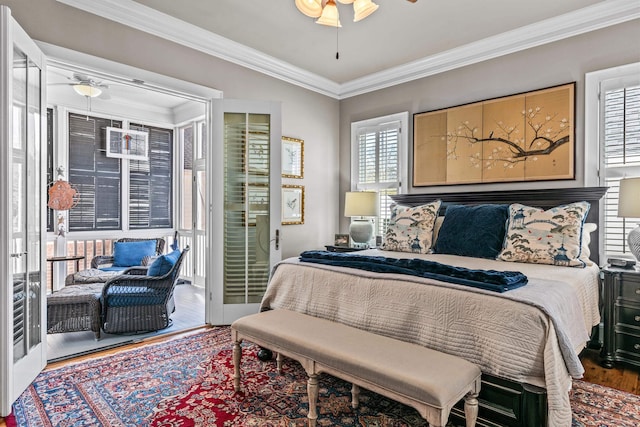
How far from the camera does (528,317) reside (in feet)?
5.83

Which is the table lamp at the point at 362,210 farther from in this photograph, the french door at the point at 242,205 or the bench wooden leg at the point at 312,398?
the bench wooden leg at the point at 312,398

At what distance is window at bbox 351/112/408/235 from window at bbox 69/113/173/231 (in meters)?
3.26

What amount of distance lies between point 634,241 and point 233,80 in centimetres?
390

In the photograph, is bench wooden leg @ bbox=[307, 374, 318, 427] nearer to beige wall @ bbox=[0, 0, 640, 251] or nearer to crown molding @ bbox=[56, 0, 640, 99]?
beige wall @ bbox=[0, 0, 640, 251]

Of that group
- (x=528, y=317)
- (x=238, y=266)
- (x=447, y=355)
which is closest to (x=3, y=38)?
(x=238, y=266)

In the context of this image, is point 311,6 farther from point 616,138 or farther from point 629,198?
point 616,138

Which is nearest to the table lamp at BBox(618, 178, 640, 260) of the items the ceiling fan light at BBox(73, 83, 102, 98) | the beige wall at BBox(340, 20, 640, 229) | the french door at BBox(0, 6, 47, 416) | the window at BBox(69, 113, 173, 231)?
the beige wall at BBox(340, 20, 640, 229)

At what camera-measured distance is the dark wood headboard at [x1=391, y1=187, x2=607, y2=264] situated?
321 cm

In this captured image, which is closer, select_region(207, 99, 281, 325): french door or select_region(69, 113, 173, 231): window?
select_region(207, 99, 281, 325): french door

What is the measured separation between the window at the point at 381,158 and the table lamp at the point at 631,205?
215cm

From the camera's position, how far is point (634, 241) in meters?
2.86

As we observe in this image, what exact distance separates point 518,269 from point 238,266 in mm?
2581

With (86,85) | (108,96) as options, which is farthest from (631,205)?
(108,96)

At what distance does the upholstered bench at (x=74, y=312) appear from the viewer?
3.31 m
